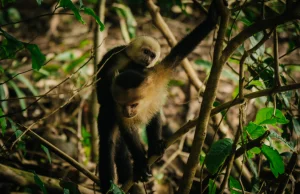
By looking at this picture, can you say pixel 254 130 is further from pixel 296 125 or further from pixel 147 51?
pixel 147 51

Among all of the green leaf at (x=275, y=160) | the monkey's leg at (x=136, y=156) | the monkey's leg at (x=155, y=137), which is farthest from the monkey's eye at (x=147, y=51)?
the green leaf at (x=275, y=160)

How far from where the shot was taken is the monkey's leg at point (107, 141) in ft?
11.9

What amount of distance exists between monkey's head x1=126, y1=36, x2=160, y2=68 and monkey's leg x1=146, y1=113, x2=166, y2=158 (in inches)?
25.9

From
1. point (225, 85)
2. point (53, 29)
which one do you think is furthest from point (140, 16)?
point (225, 85)

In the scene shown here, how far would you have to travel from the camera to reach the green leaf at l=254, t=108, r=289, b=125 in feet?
8.26

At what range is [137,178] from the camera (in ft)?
11.4

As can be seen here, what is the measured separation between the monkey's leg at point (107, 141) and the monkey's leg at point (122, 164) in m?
0.20

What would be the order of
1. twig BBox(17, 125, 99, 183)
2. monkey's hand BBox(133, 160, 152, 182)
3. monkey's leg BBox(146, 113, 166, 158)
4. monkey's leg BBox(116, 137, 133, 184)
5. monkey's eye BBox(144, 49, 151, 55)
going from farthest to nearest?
monkey's eye BBox(144, 49, 151, 55) < monkey's leg BBox(116, 137, 133, 184) < monkey's leg BBox(146, 113, 166, 158) < monkey's hand BBox(133, 160, 152, 182) < twig BBox(17, 125, 99, 183)

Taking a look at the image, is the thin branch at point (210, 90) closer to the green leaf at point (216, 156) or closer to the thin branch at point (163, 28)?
the green leaf at point (216, 156)

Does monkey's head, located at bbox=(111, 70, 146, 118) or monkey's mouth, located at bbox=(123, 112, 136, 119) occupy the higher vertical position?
monkey's head, located at bbox=(111, 70, 146, 118)

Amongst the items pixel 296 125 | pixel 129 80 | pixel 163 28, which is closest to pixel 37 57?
pixel 129 80

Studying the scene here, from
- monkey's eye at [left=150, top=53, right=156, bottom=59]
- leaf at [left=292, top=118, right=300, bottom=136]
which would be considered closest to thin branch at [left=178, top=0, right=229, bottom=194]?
leaf at [left=292, top=118, right=300, bottom=136]

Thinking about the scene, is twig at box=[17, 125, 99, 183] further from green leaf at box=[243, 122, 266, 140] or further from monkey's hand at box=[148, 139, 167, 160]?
green leaf at box=[243, 122, 266, 140]

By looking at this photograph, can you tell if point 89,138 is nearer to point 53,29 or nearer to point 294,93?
point 294,93
